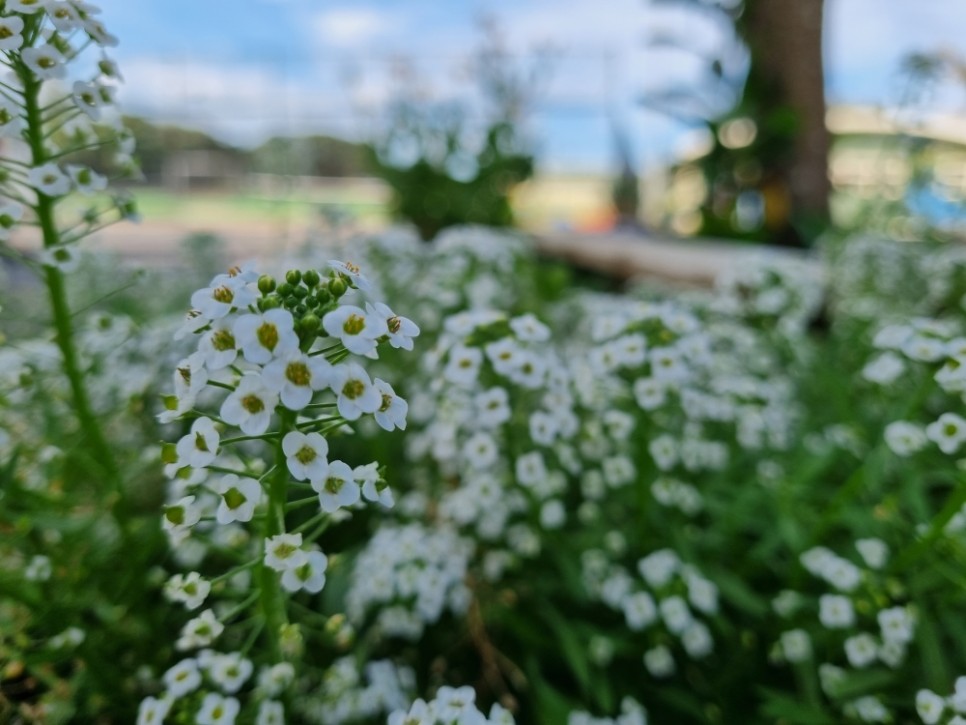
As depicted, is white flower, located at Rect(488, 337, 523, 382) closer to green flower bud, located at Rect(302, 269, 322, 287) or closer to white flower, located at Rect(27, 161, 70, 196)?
green flower bud, located at Rect(302, 269, 322, 287)

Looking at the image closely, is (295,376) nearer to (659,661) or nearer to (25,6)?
(25,6)

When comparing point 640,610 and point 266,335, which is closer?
point 266,335

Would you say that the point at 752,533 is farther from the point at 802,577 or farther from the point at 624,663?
the point at 624,663

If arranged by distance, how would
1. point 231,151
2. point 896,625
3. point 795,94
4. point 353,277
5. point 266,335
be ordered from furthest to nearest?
point 231,151 → point 795,94 → point 896,625 → point 353,277 → point 266,335

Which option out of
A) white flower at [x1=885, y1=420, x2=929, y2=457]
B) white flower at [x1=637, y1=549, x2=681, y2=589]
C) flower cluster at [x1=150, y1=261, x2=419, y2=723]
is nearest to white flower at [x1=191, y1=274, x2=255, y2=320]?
flower cluster at [x1=150, y1=261, x2=419, y2=723]

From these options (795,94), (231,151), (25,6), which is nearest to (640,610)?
(25,6)

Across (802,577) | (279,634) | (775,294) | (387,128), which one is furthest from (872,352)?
(387,128)
